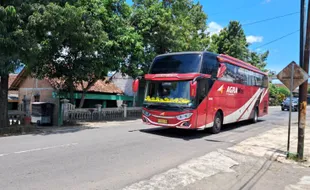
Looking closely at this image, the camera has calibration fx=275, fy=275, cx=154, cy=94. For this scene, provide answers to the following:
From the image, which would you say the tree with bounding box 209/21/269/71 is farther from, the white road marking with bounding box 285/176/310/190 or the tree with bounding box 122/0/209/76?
the white road marking with bounding box 285/176/310/190

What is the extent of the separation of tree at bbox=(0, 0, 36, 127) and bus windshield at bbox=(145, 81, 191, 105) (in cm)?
503

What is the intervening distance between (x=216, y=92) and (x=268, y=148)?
3.48m

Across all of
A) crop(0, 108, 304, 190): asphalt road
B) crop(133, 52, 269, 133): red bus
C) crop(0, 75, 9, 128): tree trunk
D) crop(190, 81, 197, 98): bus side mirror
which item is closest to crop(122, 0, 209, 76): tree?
crop(133, 52, 269, 133): red bus

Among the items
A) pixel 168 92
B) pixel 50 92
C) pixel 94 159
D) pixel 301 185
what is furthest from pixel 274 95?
pixel 94 159

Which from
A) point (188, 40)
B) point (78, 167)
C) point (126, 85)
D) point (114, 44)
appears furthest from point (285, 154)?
point (126, 85)

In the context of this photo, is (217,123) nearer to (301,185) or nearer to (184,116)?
(184,116)

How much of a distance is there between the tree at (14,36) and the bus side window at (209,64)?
6819mm

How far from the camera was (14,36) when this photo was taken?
1039 cm

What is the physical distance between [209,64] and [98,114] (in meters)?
10.3

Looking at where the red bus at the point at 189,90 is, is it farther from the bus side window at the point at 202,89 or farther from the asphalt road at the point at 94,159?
the asphalt road at the point at 94,159

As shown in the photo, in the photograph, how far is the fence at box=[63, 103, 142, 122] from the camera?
55.8 ft

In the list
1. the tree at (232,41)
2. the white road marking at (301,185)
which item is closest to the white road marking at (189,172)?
the white road marking at (301,185)

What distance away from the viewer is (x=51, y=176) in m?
5.71

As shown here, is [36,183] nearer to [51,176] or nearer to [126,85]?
[51,176]
